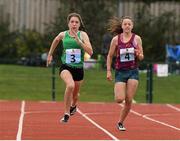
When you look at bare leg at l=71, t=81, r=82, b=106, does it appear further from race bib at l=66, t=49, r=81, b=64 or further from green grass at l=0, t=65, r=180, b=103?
green grass at l=0, t=65, r=180, b=103

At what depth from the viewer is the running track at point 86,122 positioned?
11.9 metres

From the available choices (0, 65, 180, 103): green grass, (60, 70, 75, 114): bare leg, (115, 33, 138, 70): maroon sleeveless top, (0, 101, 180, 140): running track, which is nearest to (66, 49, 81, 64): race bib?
(60, 70, 75, 114): bare leg

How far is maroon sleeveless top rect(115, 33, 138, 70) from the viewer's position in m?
12.8

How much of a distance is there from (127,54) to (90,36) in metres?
21.7

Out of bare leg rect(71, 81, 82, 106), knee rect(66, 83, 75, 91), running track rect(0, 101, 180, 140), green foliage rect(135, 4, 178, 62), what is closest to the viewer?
running track rect(0, 101, 180, 140)

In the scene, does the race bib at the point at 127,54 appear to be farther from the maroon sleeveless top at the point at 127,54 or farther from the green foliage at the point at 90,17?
the green foliage at the point at 90,17

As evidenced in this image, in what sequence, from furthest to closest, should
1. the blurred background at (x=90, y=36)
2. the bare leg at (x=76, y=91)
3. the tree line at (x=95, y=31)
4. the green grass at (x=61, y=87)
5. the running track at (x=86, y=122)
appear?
1. the tree line at (x=95, y=31)
2. the blurred background at (x=90, y=36)
3. the green grass at (x=61, y=87)
4. the bare leg at (x=76, y=91)
5. the running track at (x=86, y=122)

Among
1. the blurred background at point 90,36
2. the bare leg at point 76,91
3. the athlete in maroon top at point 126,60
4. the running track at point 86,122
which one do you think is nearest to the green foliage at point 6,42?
the blurred background at point 90,36

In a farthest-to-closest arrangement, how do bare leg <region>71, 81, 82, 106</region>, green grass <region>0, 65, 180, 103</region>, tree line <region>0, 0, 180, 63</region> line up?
tree line <region>0, 0, 180, 63</region> < green grass <region>0, 65, 180, 103</region> < bare leg <region>71, 81, 82, 106</region>

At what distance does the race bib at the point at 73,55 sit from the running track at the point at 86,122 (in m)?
1.28

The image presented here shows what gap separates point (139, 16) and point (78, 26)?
78.9 ft

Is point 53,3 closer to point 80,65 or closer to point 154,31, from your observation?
point 154,31

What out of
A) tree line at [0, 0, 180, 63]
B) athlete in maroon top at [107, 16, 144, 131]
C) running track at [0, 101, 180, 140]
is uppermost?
tree line at [0, 0, 180, 63]

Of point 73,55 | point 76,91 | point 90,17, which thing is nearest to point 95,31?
point 90,17
